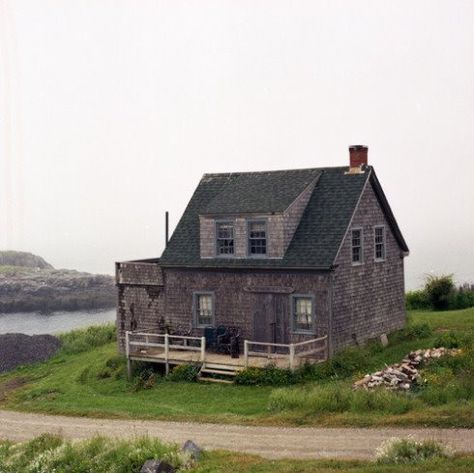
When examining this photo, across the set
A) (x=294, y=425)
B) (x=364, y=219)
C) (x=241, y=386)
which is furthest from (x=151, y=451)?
(x=364, y=219)

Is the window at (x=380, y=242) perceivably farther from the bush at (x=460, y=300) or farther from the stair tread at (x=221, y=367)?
the bush at (x=460, y=300)

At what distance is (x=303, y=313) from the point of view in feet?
98.0

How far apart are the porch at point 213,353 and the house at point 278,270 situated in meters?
0.09

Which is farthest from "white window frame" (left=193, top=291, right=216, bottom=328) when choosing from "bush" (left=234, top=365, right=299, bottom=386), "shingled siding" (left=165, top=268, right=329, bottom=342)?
"bush" (left=234, top=365, right=299, bottom=386)

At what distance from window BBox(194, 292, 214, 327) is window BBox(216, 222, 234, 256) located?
190cm

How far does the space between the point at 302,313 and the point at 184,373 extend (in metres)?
5.17

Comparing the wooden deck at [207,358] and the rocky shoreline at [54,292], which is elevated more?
the rocky shoreline at [54,292]

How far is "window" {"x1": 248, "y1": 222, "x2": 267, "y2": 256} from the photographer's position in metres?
31.2

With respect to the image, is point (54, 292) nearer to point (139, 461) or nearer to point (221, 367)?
point (221, 367)

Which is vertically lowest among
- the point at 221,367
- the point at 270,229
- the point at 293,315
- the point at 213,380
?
the point at 213,380

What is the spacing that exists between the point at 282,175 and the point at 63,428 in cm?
1570

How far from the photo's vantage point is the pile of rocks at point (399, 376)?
930 inches

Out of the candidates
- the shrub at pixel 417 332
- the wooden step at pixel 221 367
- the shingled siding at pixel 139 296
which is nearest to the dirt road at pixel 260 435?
the wooden step at pixel 221 367

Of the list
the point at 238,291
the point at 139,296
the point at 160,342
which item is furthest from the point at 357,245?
the point at 139,296
